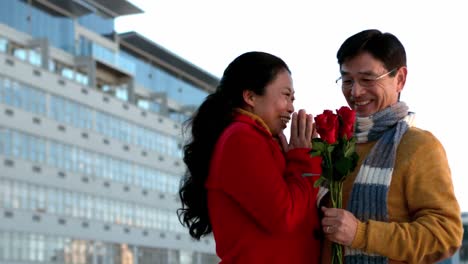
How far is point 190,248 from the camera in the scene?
93.9 metres

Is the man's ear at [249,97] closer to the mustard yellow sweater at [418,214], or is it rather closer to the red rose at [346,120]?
the red rose at [346,120]

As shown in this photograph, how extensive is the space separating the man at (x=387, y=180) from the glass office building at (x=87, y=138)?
5822 cm

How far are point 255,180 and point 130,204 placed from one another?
80373 millimetres

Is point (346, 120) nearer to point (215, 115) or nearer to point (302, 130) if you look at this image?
point (302, 130)

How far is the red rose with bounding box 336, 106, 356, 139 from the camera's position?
152 inches

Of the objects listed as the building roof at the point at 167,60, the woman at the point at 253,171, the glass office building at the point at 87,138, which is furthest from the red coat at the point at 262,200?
the building roof at the point at 167,60

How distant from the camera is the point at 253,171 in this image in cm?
395

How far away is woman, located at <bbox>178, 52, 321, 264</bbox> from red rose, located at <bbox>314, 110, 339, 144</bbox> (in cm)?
17

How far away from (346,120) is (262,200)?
488 mm

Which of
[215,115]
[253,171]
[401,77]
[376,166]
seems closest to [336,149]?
[376,166]

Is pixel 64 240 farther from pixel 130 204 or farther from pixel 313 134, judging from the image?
pixel 313 134

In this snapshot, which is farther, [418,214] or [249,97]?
[249,97]

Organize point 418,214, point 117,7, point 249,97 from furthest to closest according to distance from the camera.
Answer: point 117,7 → point 249,97 → point 418,214

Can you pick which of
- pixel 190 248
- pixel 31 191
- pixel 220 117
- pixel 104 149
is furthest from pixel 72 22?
pixel 220 117
